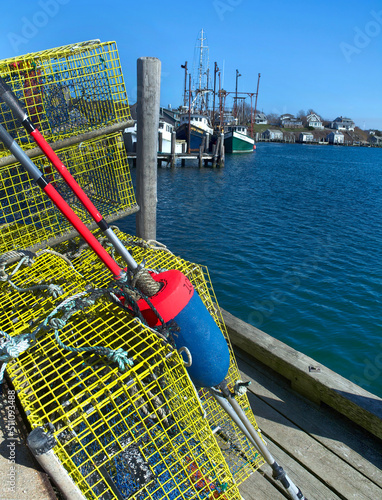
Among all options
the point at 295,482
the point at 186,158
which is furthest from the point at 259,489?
the point at 186,158

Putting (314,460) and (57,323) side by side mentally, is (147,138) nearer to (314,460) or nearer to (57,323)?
(57,323)

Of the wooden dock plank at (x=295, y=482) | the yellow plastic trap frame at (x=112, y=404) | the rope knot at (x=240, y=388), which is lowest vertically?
the wooden dock plank at (x=295, y=482)

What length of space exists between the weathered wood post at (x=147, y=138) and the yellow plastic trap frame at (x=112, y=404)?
1.68m

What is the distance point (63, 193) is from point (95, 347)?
8.98ft

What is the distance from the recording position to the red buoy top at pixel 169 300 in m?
2.15

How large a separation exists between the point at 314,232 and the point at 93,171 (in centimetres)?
1258

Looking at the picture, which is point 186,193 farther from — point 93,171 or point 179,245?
point 93,171

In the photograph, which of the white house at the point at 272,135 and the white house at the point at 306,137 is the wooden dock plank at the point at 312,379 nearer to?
the white house at the point at 272,135

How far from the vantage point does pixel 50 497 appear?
1.73 m

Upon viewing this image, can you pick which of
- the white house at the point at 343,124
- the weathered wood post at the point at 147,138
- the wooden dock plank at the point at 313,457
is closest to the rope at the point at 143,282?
the wooden dock plank at the point at 313,457

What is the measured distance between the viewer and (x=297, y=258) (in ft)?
39.7

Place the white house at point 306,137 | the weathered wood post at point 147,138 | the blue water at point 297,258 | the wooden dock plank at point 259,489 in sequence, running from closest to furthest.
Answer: the wooden dock plank at point 259,489 < the weathered wood post at point 147,138 < the blue water at point 297,258 < the white house at point 306,137

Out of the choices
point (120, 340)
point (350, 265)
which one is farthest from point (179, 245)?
point (120, 340)

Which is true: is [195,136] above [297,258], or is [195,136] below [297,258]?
below
